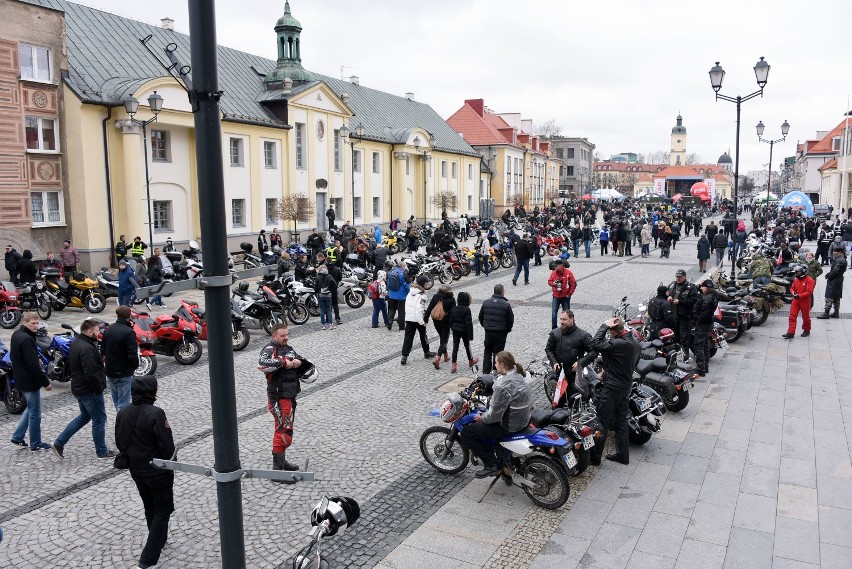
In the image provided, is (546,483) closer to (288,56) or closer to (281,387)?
(281,387)

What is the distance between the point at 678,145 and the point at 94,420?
155 metres

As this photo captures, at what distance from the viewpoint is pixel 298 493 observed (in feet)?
23.0

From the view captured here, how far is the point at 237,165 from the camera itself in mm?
31500

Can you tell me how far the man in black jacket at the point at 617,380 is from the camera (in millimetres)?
7547

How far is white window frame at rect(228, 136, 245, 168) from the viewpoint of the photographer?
31295 millimetres

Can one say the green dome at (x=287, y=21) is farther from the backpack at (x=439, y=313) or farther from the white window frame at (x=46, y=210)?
the backpack at (x=439, y=313)

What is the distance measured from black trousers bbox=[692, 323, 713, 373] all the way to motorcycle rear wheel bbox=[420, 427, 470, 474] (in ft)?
19.0

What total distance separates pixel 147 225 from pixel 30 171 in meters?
4.48

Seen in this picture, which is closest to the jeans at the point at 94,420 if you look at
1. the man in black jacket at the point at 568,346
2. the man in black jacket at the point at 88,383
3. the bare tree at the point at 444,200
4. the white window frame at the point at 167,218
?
the man in black jacket at the point at 88,383

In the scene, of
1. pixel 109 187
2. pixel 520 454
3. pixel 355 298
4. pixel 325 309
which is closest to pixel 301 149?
pixel 109 187

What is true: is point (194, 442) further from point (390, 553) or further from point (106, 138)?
point (106, 138)

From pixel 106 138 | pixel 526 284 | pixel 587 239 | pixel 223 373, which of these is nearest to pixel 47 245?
pixel 106 138

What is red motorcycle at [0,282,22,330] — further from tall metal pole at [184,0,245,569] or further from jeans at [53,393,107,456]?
tall metal pole at [184,0,245,569]

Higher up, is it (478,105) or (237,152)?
(478,105)
